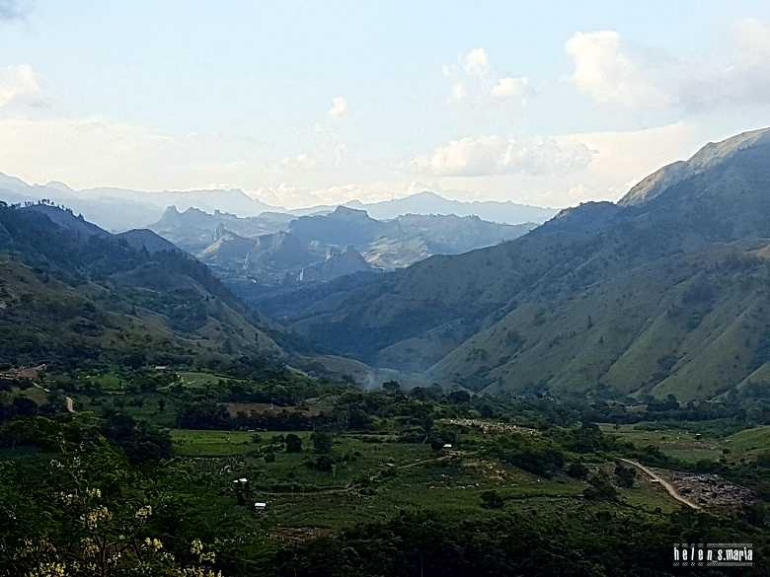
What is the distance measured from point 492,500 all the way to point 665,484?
23783mm

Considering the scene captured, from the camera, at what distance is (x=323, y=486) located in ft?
242

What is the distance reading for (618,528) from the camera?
62031 mm

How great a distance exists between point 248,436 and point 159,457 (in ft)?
65.8

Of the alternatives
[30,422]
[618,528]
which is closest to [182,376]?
[30,422]

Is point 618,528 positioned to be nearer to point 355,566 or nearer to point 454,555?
point 454,555

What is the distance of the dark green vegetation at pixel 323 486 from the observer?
31297 mm

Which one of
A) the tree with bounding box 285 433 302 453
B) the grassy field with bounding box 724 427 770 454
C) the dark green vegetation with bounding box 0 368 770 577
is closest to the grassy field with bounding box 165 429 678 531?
the dark green vegetation with bounding box 0 368 770 577

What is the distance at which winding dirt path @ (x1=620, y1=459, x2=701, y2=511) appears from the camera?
7700 cm

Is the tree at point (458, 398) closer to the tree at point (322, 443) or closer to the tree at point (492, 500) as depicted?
the tree at point (322, 443)

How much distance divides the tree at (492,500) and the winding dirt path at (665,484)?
17.0m

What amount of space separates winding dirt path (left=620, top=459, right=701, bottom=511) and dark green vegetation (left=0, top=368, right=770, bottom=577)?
1.32 metres

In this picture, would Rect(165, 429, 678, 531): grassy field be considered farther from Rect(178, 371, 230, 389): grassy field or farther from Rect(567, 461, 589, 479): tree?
Rect(178, 371, 230, 389): grassy field

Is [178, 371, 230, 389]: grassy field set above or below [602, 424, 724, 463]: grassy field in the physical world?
above

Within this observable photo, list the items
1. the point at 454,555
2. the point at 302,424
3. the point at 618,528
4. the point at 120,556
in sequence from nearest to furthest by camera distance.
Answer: the point at 120,556 < the point at 454,555 < the point at 618,528 < the point at 302,424
